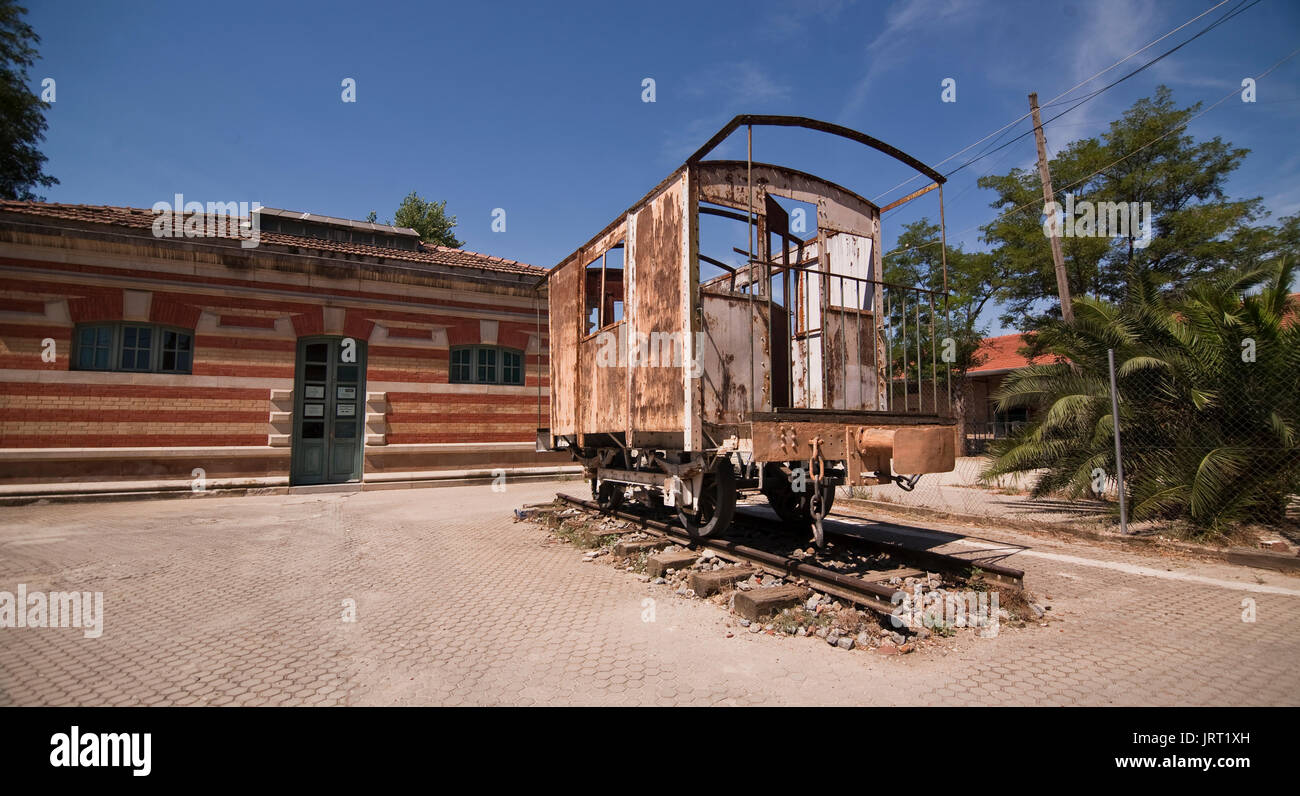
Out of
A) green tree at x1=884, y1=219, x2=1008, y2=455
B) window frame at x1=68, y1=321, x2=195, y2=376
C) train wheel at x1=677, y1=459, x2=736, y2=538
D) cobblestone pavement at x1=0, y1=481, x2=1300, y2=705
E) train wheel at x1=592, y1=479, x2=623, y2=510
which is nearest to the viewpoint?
cobblestone pavement at x1=0, y1=481, x2=1300, y2=705

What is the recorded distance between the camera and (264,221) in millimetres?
15367

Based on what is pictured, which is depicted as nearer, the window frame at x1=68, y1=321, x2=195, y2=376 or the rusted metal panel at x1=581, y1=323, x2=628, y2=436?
the rusted metal panel at x1=581, y1=323, x2=628, y2=436

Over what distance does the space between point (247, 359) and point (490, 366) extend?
5014 millimetres

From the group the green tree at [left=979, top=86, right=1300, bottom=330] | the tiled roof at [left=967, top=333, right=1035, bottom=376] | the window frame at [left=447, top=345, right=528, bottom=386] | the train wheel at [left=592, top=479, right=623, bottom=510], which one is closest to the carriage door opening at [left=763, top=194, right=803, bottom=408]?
the train wheel at [left=592, top=479, right=623, bottom=510]

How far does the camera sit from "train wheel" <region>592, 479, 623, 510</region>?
8.60 meters

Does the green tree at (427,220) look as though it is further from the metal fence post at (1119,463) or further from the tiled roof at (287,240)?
the metal fence post at (1119,463)

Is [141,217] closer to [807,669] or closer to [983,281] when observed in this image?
[807,669]

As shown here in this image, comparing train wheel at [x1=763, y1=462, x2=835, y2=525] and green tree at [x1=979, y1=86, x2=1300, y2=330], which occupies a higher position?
green tree at [x1=979, y1=86, x2=1300, y2=330]

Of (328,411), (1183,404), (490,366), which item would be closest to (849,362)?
(1183,404)

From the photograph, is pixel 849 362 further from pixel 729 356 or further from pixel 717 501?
pixel 717 501

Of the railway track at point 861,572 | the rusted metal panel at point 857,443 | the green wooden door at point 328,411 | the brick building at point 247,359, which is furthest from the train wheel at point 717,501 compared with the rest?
the green wooden door at point 328,411

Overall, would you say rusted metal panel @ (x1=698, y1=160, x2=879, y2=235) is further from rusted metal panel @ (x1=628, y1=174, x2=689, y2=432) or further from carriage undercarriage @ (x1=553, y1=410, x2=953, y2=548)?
carriage undercarriage @ (x1=553, y1=410, x2=953, y2=548)

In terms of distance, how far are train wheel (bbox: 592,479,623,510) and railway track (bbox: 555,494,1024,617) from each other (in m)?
1.44

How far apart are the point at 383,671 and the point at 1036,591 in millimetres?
5058
